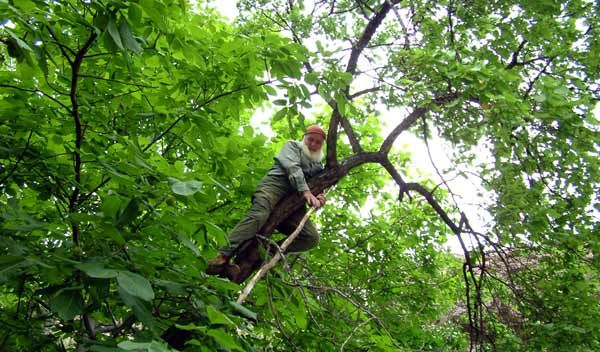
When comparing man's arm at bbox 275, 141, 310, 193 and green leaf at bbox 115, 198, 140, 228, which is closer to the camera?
green leaf at bbox 115, 198, 140, 228

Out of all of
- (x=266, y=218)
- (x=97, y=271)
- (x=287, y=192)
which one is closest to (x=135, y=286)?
(x=97, y=271)

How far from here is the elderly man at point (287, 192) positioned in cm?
390

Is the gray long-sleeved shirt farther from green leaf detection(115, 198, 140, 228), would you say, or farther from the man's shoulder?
green leaf detection(115, 198, 140, 228)

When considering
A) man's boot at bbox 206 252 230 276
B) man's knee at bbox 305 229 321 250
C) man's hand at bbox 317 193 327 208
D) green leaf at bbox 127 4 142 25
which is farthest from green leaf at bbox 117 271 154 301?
man's knee at bbox 305 229 321 250

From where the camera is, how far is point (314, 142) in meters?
4.64

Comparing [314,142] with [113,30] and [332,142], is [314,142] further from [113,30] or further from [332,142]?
[113,30]

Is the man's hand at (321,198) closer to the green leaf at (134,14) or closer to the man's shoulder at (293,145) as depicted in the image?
the man's shoulder at (293,145)

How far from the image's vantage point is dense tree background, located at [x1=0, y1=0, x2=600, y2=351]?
204cm

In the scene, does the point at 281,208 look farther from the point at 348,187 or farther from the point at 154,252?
the point at 348,187

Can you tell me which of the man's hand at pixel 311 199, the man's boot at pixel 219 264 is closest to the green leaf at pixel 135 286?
the man's boot at pixel 219 264

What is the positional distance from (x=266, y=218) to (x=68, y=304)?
7.48ft

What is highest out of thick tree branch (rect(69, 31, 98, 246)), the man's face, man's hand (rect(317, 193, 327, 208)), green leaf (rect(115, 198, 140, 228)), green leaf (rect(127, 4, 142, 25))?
the man's face

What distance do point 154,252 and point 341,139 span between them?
6158 mm

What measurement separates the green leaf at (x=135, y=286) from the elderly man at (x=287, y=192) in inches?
80.1
